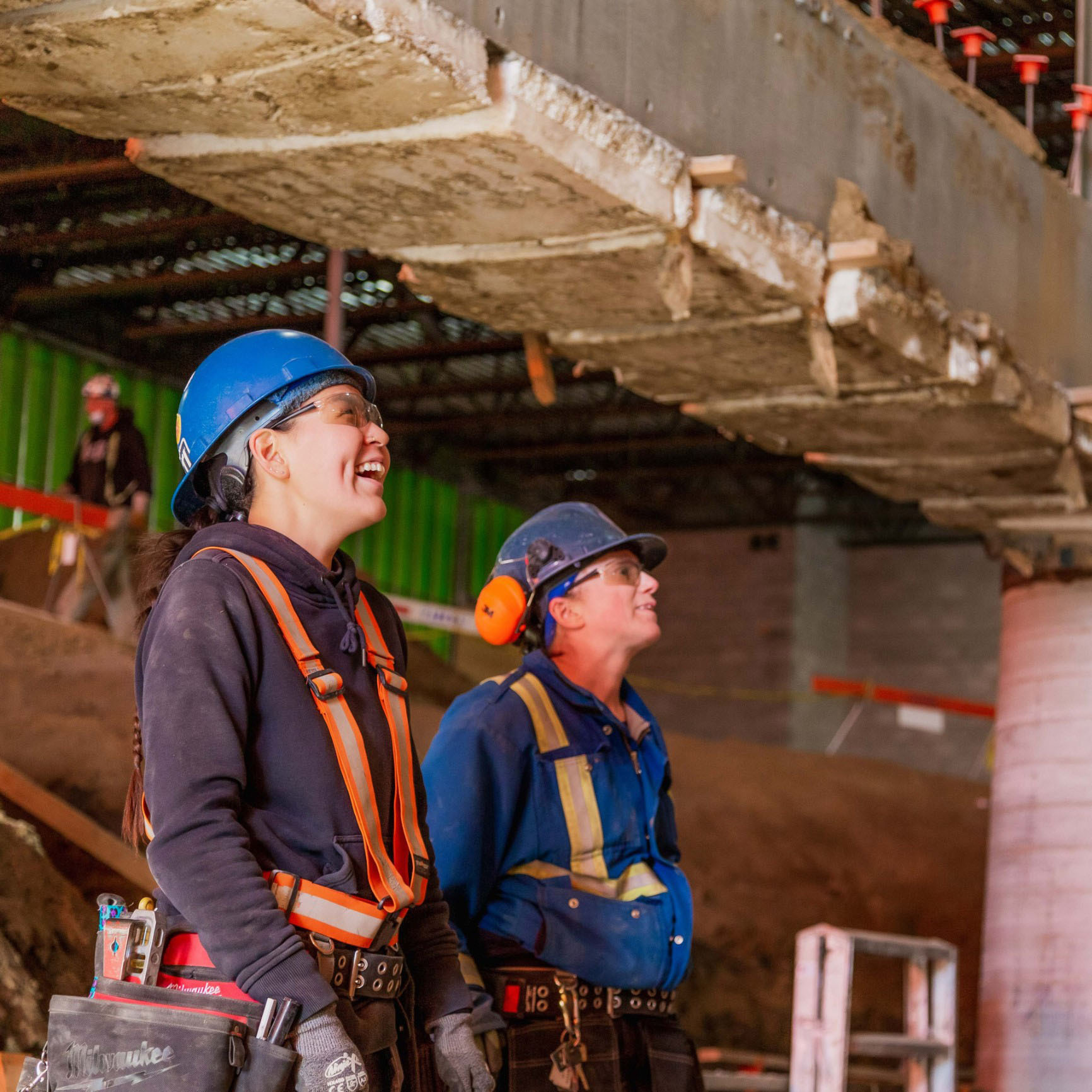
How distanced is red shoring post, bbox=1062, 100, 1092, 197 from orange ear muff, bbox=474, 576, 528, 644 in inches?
163

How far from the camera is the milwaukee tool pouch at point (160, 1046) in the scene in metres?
2.23

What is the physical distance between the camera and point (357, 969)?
2.46 metres

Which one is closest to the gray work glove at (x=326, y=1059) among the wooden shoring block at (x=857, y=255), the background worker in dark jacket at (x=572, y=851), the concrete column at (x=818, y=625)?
the background worker in dark jacket at (x=572, y=851)

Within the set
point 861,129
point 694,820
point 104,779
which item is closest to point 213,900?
point 861,129

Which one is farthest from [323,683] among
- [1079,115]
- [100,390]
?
[100,390]

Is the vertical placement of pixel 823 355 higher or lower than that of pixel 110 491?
lower

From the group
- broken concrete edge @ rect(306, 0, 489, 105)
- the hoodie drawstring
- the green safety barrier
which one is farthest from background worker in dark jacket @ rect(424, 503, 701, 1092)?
the green safety barrier

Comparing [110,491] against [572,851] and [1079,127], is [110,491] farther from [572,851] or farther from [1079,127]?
[572,851]

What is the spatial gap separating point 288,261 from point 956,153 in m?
9.15

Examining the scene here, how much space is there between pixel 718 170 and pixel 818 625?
19.6m

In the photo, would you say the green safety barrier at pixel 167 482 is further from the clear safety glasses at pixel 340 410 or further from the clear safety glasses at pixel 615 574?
the clear safety glasses at pixel 340 410

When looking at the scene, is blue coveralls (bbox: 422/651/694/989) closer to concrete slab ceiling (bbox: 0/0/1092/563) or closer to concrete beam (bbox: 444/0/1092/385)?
concrete slab ceiling (bbox: 0/0/1092/563)

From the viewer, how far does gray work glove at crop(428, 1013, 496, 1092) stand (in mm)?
2646

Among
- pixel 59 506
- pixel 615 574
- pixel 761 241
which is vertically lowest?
pixel 615 574
